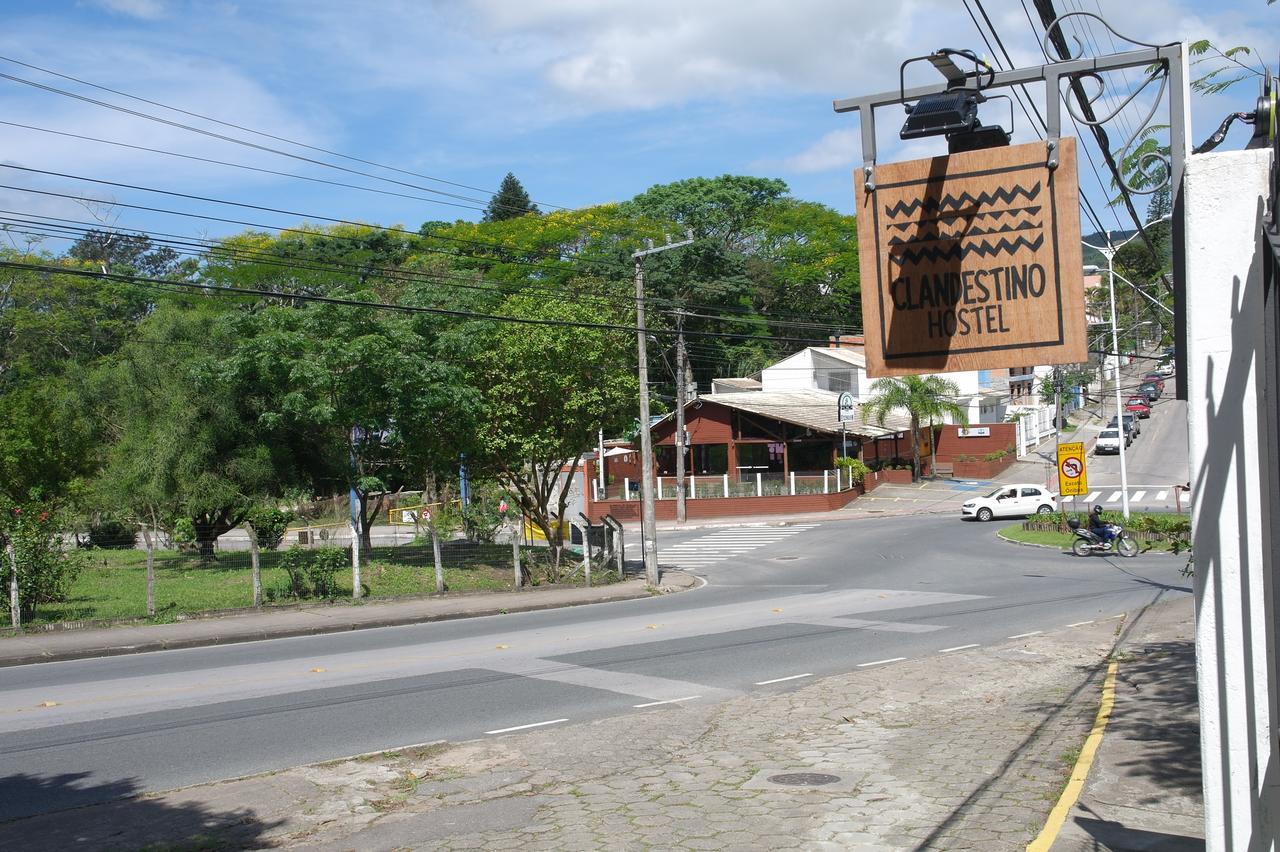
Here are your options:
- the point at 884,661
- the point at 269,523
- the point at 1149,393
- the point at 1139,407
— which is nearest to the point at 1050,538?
the point at 884,661

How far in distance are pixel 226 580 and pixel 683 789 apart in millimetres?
19180

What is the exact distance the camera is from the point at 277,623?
19.6m

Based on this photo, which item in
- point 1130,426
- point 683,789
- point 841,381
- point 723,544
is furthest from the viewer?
point 1130,426

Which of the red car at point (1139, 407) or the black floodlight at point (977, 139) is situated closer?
the black floodlight at point (977, 139)

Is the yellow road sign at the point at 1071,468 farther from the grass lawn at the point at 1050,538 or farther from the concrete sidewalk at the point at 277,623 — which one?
the concrete sidewalk at the point at 277,623

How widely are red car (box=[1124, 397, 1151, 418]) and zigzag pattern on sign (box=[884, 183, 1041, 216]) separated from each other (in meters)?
74.3

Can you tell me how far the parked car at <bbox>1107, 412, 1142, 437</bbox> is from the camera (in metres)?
67.9

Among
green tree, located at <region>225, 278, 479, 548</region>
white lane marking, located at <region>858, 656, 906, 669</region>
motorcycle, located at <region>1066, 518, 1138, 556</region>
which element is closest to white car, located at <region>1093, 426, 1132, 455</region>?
motorcycle, located at <region>1066, 518, 1138, 556</region>

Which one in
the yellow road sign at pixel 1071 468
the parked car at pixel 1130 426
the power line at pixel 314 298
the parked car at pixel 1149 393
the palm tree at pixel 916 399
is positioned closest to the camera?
the power line at pixel 314 298

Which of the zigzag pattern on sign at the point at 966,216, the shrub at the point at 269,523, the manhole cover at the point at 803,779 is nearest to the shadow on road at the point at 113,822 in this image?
the manhole cover at the point at 803,779

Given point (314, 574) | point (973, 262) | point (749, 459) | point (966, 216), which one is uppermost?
point (966, 216)

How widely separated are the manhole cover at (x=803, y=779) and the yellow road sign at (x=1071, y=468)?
22761 millimetres

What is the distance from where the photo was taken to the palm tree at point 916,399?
189 feet

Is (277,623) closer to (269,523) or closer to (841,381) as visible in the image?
(269,523)
